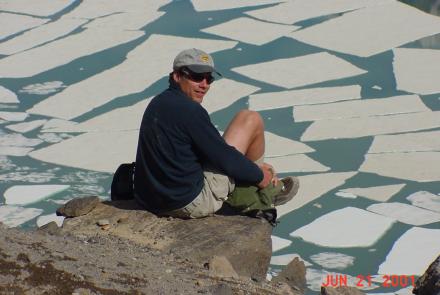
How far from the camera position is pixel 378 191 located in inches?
201

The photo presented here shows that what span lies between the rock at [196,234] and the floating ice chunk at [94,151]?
5.76 ft

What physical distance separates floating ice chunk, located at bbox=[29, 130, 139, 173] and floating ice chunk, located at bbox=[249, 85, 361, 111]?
0.90 meters

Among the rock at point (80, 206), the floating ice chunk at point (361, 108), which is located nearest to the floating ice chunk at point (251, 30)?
the floating ice chunk at point (361, 108)

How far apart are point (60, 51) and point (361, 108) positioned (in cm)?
266

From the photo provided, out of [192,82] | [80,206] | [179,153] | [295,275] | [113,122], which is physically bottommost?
[113,122]

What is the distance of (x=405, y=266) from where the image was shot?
430 cm

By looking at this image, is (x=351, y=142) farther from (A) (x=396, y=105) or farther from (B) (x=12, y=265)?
(B) (x=12, y=265)

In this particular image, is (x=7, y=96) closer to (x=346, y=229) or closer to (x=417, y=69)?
(x=417, y=69)

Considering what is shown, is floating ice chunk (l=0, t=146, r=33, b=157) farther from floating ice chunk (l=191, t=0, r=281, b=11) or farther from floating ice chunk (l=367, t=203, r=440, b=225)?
floating ice chunk (l=191, t=0, r=281, b=11)

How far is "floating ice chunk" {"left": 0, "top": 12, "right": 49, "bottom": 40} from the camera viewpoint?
27.7 feet


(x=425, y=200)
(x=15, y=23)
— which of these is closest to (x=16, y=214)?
(x=425, y=200)

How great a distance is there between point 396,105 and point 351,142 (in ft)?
2.30
